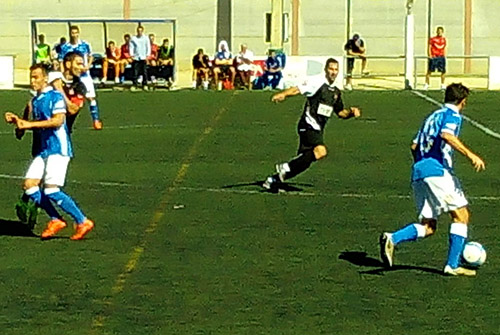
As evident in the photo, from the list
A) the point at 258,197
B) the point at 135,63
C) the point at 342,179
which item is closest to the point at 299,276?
the point at 258,197

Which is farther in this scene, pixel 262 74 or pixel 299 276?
pixel 262 74

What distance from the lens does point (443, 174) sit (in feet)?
33.9

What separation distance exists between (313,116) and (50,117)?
4.76 metres

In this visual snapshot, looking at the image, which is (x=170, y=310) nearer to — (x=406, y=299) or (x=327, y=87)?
(x=406, y=299)

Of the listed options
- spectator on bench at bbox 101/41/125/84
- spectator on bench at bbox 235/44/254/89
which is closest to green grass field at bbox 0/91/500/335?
spectator on bench at bbox 235/44/254/89

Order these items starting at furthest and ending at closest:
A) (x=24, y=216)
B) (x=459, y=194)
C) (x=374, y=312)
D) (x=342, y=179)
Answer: (x=342, y=179)
(x=24, y=216)
(x=459, y=194)
(x=374, y=312)

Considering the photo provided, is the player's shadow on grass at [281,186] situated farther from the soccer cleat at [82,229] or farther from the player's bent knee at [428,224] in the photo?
the player's bent knee at [428,224]

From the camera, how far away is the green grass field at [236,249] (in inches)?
360

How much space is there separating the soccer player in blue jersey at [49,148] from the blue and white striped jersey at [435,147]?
10.6 feet

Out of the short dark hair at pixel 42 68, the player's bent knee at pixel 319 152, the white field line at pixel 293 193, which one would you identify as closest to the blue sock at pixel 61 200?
the short dark hair at pixel 42 68

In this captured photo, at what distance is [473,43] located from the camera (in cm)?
5412

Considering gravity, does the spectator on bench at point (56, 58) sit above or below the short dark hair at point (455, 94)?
below

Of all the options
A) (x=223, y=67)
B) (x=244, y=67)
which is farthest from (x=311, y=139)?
(x=223, y=67)

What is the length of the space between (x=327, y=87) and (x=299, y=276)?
5.49m
